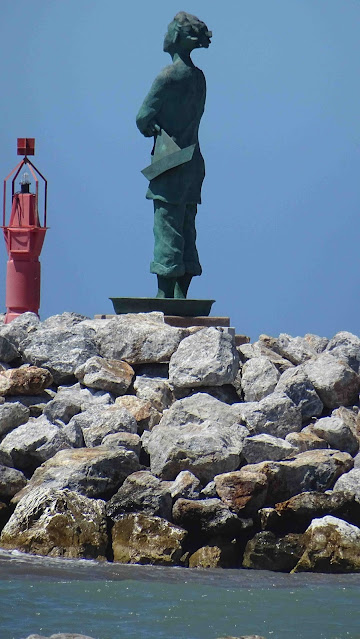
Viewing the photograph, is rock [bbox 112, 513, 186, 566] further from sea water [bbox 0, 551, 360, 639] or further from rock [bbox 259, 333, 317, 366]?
rock [bbox 259, 333, 317, 366]

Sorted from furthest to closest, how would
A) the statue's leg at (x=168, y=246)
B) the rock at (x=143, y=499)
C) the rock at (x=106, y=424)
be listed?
the statue's leg at (x=168, y=246) → the rock at (x=106, y=424) → the rock at (x=143, y=499)

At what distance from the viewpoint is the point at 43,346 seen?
457 inches

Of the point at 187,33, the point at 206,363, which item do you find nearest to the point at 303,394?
the point at 206,363

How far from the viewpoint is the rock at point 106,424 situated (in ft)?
33.2

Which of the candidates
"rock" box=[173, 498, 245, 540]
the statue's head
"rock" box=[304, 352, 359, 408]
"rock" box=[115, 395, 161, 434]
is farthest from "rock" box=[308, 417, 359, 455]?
the statue's head

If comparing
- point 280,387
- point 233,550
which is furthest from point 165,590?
point 280,387

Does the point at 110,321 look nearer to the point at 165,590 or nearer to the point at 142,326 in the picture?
the point at 142,326

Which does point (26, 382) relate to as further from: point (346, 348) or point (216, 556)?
point (346, 348)

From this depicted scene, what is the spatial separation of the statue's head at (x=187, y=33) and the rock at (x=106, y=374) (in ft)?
12.8

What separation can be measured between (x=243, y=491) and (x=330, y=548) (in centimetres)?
82

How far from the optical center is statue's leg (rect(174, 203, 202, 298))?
13.2 meters

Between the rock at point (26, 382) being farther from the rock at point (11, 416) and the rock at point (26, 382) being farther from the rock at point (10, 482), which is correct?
the rock at point (10, 482)

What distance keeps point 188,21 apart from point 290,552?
21.7ft

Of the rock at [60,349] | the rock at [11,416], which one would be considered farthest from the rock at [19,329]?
the rock at [11,416]
